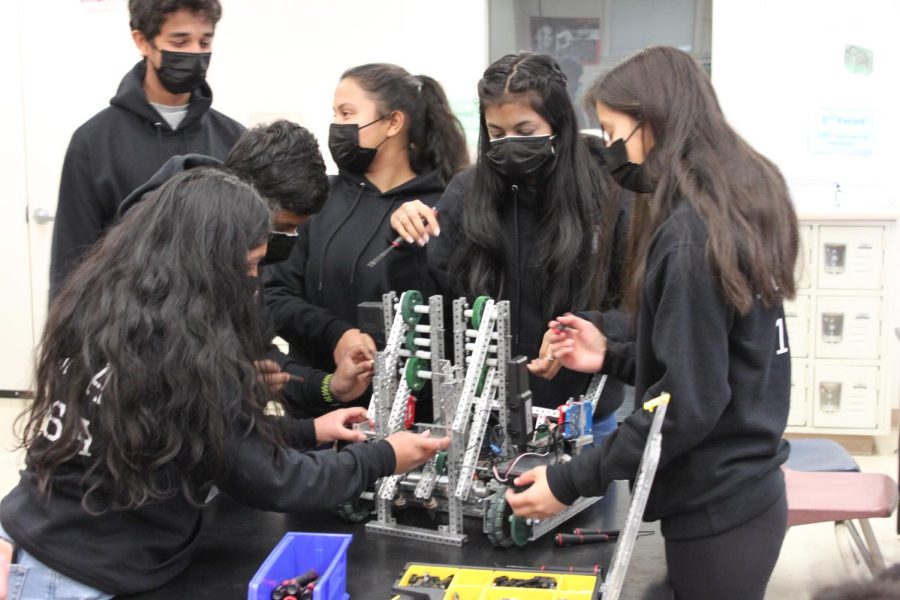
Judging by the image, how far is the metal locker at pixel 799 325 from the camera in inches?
163

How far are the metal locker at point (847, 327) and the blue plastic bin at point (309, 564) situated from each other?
3132 mm

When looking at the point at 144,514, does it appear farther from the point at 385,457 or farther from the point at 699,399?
the point at 699,399

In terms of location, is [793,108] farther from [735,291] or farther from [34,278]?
[34,278]

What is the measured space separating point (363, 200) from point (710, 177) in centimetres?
104

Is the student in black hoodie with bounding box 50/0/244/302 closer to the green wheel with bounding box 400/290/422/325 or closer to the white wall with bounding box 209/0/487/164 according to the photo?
the green wheel with bounding box 400/290/422/325

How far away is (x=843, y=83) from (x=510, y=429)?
3285 millimetres

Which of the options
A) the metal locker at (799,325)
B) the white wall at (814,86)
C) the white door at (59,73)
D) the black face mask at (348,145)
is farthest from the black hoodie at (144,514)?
the white door at (59,73)

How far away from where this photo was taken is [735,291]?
1348 millimetres

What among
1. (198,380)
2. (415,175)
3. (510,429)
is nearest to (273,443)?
(198,380)

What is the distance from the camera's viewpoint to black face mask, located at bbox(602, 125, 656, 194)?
1562 millimetres

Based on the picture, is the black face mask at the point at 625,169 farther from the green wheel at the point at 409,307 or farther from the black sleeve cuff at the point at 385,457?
the black sleeve cuff at the point at 385,457

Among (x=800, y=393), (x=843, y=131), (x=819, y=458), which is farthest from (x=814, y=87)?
(x=819, y=458)

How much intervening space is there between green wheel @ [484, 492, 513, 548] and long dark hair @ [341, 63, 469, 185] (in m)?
0.93

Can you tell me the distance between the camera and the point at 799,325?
4.18 m
